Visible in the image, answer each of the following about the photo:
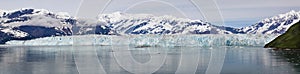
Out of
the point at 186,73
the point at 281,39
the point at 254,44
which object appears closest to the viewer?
the point at 186,73

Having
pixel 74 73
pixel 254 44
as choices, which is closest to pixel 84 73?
pixel 74 73

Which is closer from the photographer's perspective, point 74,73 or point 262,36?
point 74,73

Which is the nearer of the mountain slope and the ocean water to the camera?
the ocean water

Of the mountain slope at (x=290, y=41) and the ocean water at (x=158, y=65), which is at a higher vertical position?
the mountain slope at (x=290, y=41)

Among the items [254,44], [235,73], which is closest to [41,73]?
[235,73]

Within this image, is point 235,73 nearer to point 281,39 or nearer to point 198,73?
point 198,73

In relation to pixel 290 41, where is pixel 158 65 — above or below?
below

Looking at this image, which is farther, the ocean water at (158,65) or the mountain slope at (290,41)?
the mountain slope at (290,41)

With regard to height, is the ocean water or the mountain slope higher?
the mountain slope

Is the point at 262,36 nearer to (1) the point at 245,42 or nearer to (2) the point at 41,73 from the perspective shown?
(1) the point at 245,42

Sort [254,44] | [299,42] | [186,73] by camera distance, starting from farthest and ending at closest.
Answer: [254,44]
[299,42]
[186,73]

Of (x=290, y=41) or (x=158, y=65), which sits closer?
(x=158, y=65)
